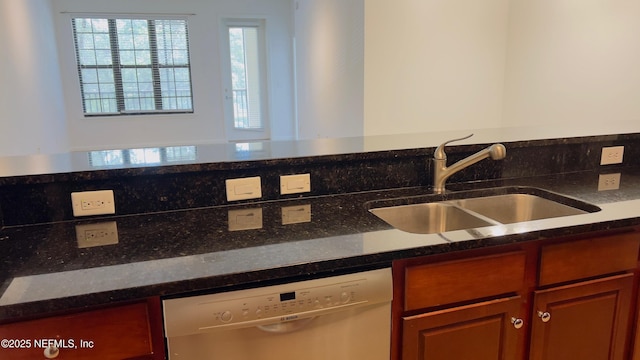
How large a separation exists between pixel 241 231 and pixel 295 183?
0.39m

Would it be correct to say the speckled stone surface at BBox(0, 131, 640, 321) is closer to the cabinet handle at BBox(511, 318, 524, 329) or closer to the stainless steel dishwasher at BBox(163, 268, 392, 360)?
the stainless steel dishwasher at BBox(163, 268, 392, 360)

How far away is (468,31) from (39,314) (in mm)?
4642

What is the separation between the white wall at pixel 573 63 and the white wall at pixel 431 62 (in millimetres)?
248

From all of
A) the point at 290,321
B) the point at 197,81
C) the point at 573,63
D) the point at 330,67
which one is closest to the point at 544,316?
the point at 290,321

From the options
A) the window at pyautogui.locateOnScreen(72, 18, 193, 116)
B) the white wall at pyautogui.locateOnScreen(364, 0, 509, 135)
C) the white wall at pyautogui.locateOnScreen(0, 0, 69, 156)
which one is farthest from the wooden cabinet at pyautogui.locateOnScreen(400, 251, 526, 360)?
the window at pyautogui.locateOnScreen(72, 18, 193, 116)

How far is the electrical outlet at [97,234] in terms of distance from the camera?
1.21m

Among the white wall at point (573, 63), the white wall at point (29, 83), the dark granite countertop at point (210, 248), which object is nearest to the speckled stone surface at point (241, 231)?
the dark granite countertop at point (210, 248)

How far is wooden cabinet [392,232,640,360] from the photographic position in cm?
120

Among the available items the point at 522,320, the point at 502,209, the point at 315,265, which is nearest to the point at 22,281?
the point at 315,265

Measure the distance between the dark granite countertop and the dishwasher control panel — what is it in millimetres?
29

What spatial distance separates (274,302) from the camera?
3.40 ft

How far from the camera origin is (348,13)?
4.73m

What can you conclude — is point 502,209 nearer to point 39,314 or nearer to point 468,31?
point 39,314

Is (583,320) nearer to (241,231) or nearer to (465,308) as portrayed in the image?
(465,308)
